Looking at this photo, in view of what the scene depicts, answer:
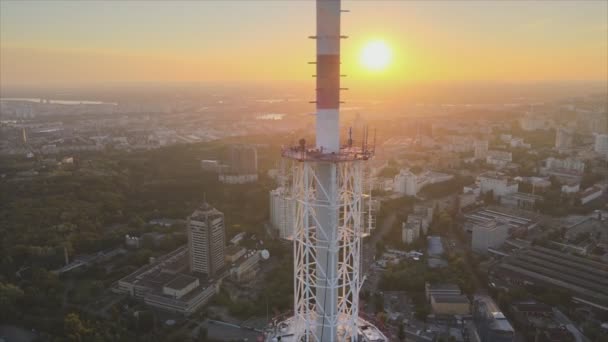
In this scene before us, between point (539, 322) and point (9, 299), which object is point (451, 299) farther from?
point (9, 299)

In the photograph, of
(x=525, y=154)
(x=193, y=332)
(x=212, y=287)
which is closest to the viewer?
(x=193, y=332)

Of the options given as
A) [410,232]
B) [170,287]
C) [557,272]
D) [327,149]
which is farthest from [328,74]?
[410,232]

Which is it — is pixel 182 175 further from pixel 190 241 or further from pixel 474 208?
pixel 474 208

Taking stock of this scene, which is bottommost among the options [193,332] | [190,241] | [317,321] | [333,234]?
[193,332]

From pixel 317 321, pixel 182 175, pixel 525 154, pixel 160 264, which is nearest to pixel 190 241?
pixel 160 264

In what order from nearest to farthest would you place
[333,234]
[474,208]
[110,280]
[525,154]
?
1. [333,234]
2. [110,280]
3. [474,208]
4. [525,154]
